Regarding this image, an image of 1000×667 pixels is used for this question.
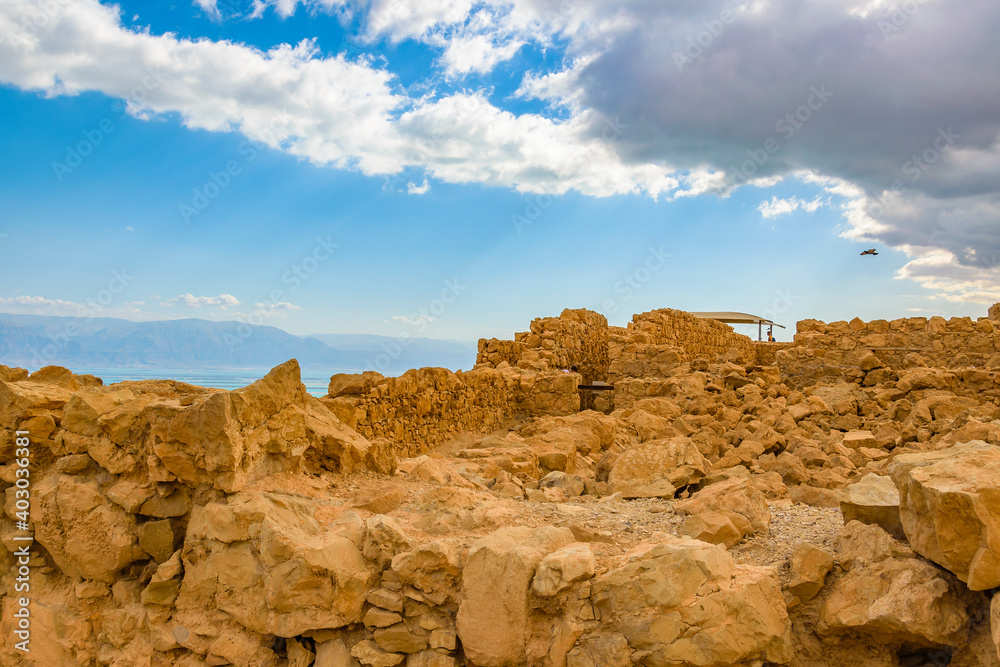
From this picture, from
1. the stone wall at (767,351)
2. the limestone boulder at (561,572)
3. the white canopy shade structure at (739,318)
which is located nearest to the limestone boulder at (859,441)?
the limestone boulder at (561,572)

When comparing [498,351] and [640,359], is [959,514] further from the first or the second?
[640,359]

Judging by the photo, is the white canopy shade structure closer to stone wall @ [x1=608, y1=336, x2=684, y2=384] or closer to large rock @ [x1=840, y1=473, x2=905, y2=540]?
stone wall @ [x1=608, y1=336, x2=684, y2=384]

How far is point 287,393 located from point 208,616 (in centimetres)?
134

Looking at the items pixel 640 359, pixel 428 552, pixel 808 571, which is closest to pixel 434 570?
pixel 428 552

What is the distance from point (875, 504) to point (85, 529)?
432 cm

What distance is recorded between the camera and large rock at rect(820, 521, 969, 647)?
2.56 meters

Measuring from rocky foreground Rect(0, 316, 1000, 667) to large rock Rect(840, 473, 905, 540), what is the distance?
0.05 ft

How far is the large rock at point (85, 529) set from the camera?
11.6ft

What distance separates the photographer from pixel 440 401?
8852 mm

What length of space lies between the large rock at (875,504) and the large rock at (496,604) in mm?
1731

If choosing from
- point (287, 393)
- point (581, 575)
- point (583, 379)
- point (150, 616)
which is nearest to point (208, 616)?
point (150, 616)

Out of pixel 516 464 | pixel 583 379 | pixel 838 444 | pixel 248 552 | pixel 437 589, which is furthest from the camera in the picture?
pixel 583 379

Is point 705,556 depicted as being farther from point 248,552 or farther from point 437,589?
point 248,552

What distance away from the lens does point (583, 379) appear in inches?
570
